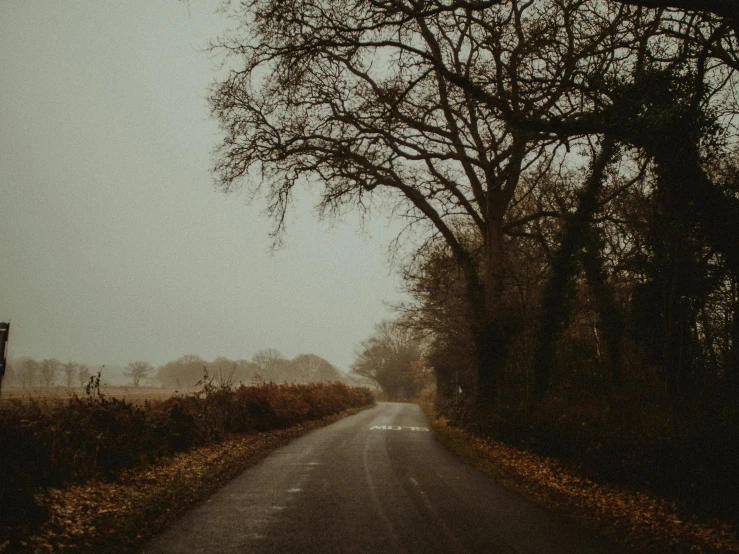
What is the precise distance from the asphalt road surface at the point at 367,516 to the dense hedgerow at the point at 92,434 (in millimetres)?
1619

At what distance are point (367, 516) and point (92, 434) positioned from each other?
4.89 metres

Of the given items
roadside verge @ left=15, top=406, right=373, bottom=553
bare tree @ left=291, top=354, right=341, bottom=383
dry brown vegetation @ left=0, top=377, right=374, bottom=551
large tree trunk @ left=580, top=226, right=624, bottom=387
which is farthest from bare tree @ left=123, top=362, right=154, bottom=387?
bare tree @ left=291, top=354, right=341, bottom=383

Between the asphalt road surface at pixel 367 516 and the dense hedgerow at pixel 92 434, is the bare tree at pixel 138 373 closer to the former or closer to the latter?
the dense hedgerow at pixel 92 434

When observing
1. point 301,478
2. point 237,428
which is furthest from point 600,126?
point 237,428

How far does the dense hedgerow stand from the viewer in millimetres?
5191

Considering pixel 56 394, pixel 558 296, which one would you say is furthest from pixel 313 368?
pixel 56 394

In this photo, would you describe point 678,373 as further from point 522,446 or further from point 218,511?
point 218,511

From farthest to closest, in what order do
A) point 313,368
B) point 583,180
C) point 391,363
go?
point 313,368, point 391,363, point 583,180

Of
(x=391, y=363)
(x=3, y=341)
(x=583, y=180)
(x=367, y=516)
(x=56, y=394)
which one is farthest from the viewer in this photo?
(x=391, y=363)

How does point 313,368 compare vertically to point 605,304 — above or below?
below

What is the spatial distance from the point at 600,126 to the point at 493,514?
5794 millimetres

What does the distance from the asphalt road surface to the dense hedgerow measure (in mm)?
1619

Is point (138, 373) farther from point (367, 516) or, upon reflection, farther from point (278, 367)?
point (278, 367)

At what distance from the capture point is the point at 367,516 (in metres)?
6.25
